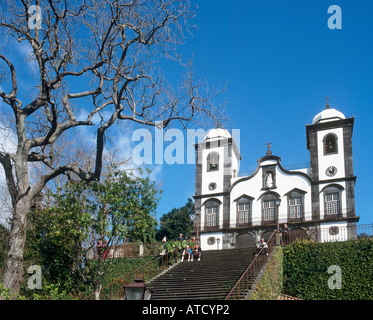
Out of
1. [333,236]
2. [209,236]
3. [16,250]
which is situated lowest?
[16,250]

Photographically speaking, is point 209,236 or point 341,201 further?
point 209,236

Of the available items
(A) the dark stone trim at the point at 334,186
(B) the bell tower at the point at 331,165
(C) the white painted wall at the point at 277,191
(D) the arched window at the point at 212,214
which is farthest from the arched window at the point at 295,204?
(D) the arched window at the point at 212,214

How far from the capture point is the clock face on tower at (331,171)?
3002 cm

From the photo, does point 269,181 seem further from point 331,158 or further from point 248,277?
point 248,277

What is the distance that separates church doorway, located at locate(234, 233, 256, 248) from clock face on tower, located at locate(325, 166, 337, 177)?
5940 millimetres

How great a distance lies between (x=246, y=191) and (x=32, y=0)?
22.4 m

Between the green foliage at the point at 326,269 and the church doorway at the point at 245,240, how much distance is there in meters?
8.57

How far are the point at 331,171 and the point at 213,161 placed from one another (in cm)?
802

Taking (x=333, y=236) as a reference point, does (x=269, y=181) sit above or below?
above

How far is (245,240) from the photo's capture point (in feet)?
102

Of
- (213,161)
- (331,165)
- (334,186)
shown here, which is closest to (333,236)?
(334,186)

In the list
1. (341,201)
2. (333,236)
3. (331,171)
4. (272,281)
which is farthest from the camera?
(331,171)

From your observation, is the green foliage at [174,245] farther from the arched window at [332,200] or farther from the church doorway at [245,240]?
the arched window at [332,200]

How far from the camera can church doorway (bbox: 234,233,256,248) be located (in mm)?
30984
